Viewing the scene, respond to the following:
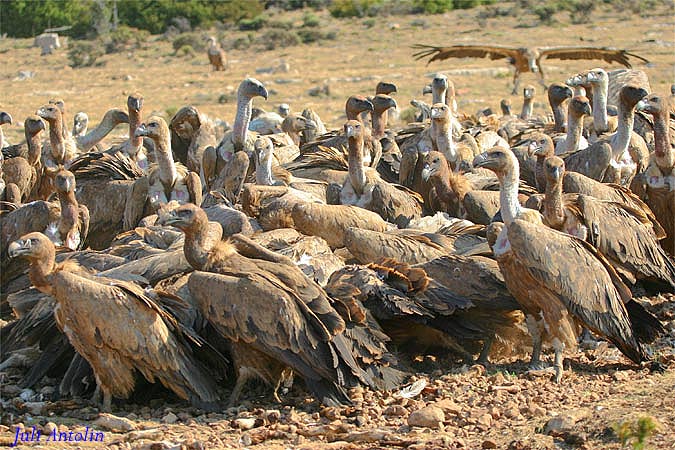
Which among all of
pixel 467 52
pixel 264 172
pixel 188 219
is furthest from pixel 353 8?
pixel 188 219

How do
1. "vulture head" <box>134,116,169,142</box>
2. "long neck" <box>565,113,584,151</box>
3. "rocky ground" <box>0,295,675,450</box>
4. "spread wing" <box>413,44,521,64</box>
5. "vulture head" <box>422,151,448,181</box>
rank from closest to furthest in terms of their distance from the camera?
1. "rocky ground" <box>0,295,675,450</box>
2. "vulture head" <box>422,151,448,181</box>
3. "vulture head" <box>134,116,169,142</box>
4. "long neck" <box>565,113,584,151</box>
5. "spread wing" <box>413,44,521,64</box>

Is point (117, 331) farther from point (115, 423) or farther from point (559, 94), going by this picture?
point (559, 94)

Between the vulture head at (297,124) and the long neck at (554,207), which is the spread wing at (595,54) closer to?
the vulture head at (297,124)

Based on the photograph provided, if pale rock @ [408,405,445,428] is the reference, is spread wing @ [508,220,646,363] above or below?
above

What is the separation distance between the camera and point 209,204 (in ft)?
30.3

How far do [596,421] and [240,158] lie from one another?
5735mm

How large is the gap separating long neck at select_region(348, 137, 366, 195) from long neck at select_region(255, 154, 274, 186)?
2.50 feet

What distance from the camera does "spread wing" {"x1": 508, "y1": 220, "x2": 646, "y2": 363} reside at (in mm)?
6605

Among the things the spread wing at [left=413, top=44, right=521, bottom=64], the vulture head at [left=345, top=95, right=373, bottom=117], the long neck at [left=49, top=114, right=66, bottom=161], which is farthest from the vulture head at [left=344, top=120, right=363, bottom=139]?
the spread wing at [left=413, top=44, right=521, bottom=64]

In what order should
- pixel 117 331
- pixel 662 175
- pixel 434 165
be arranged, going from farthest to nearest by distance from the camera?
pixel 434 165
pixel 662 175
pixel 117 331

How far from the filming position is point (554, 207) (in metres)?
7.77

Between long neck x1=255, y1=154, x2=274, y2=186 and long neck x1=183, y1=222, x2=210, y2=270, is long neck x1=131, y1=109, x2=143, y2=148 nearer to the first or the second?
long neck x1=255, y1=154, x2=274, y2=186

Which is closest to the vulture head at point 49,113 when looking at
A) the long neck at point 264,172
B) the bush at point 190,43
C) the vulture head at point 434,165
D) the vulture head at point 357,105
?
the long neck at point 264,172

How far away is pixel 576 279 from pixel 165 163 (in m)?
4.38
